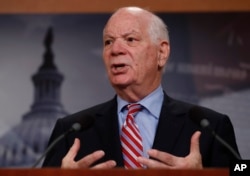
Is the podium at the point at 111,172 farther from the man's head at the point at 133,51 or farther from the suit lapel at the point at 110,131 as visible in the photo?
the man's head at the point at 133,51

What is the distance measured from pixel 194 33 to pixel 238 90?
338 mm

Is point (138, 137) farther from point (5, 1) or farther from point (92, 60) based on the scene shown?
point (5, 1)

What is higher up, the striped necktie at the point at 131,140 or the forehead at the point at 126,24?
the forehead at the point at 126,24

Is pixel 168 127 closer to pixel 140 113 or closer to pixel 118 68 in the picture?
pixel 140 113

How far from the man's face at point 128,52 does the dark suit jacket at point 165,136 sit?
121 millimetres

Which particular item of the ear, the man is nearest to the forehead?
the man

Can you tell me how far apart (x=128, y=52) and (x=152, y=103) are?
200mm

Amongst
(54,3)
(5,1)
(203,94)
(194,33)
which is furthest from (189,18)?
(5,1)

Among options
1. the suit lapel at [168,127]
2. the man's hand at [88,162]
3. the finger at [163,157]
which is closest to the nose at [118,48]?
the suit lapel at [168,127]

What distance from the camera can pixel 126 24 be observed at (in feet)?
6.82

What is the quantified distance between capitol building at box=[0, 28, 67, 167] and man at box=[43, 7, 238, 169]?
481 millimetres

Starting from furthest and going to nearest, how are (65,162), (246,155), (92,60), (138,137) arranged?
(92,60)
(246,155)
(138,137)
(65,162)

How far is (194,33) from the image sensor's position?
108 inches

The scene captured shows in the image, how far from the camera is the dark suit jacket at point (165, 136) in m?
1.91
